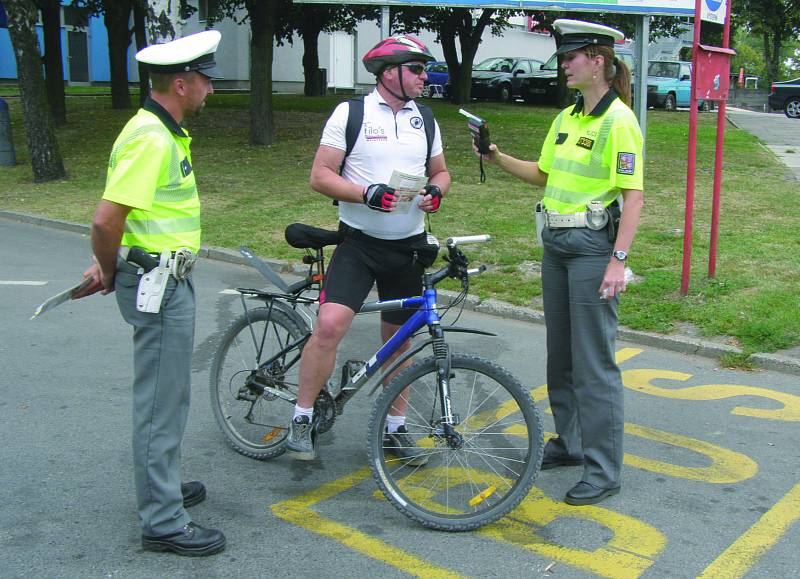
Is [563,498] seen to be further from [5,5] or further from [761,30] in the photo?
[761,30]

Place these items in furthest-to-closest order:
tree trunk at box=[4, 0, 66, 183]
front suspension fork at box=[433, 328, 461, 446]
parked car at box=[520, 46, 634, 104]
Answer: parked car at box=[520, 46, 634, 104]
tree trunk at box=[4, 0, 66, 183]
front suspension fork at box=[433, 328, 461, 446]

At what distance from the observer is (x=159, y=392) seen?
3.43m

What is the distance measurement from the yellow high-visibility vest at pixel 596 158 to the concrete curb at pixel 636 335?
2756 mm

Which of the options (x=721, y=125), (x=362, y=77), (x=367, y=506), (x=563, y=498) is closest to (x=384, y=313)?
(x=367, y=506)

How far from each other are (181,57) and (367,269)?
1260 mm

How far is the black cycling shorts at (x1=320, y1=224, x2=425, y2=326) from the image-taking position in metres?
3.99

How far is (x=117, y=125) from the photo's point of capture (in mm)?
20562

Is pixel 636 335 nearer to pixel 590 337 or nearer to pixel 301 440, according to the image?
pixel 590 337

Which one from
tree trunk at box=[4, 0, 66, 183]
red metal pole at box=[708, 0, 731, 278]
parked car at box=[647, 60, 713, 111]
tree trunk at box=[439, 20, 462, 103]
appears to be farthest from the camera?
parked car at box=[647, 60, 713, 111]

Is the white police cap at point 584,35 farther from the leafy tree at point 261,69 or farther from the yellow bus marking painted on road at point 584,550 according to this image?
the leafy tree at point 261,69

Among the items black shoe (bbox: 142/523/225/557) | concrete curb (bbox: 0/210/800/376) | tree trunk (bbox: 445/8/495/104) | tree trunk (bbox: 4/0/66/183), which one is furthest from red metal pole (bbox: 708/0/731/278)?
tree trunk (bbox: 445/8/495/104)

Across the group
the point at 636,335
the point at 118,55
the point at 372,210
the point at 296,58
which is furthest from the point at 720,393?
the point at 296,58

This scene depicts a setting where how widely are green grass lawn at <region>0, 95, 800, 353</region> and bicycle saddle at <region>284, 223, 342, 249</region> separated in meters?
3.48

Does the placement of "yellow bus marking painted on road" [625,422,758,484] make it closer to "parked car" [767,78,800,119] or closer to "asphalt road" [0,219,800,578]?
"asphalt road" [0,219,800,578]
